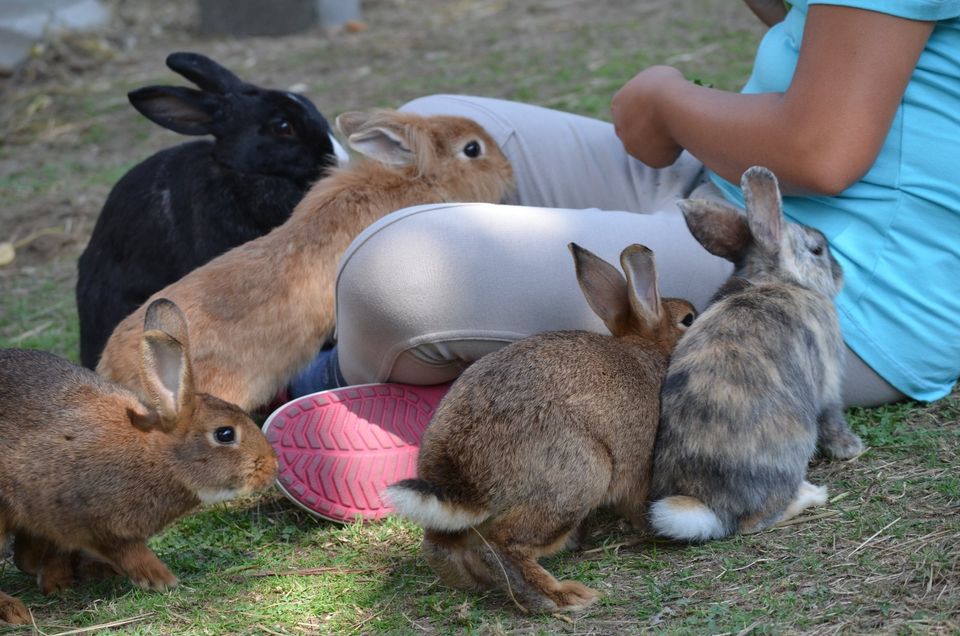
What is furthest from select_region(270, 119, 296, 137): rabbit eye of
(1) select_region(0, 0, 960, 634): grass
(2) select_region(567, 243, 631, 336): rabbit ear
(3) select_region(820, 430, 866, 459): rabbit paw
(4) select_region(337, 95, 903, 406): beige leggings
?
(3) select_region(820, 430, 866, 459): rabbit paw

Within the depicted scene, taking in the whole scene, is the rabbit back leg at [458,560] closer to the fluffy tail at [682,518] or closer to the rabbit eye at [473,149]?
the fluffy tail at [682,518]

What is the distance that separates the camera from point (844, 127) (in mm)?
2211

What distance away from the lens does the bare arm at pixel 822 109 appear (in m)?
2.15

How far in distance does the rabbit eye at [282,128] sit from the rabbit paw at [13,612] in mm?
2005

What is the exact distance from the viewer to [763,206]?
2285 mm

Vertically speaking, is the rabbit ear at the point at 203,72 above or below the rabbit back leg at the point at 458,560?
above

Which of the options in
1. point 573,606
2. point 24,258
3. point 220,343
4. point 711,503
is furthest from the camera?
point 24,258

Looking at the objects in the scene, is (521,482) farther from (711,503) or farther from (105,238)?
(105,238)

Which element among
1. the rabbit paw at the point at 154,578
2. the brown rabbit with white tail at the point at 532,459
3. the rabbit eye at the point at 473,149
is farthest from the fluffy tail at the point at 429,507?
the rabbit eye at the point at 473,149

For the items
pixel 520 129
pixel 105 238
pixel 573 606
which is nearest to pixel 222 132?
pixel 105 238

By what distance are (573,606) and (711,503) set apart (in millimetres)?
350

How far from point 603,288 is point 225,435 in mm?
841

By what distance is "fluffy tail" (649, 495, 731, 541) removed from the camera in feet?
6.84

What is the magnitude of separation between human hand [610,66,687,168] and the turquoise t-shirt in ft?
0.81
